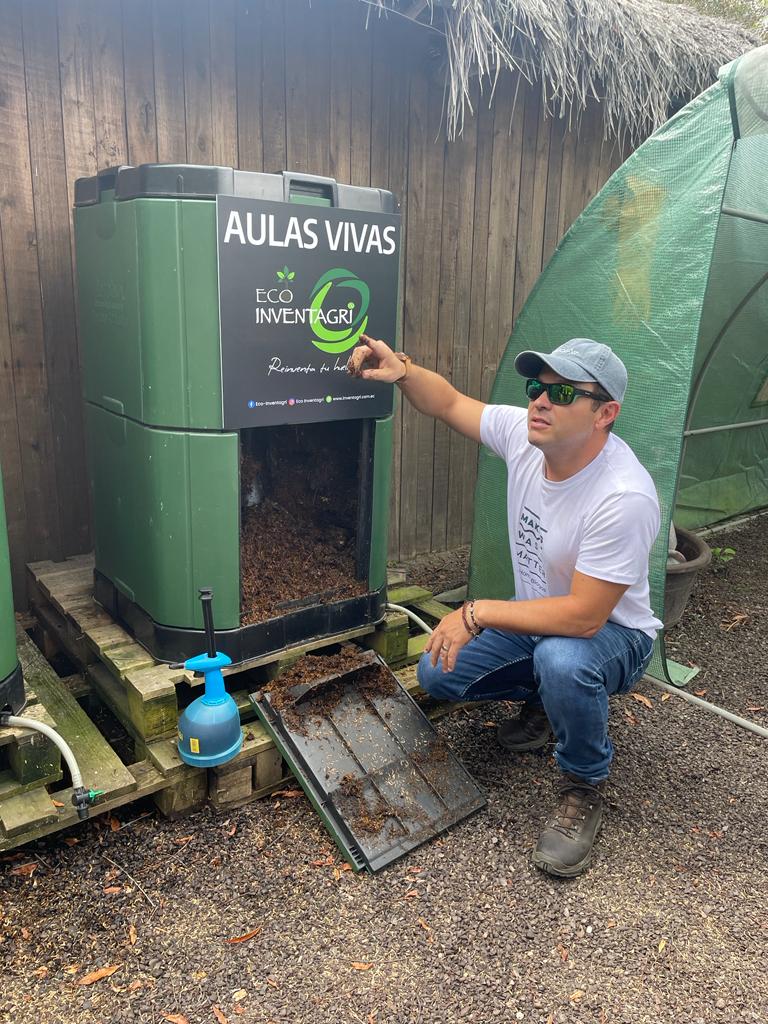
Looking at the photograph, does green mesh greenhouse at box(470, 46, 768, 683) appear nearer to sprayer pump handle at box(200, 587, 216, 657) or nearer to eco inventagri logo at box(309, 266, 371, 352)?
eco inventagri logo at box(309, 266, 371, 352)

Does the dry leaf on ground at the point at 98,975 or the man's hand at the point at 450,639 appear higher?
→ the man's hand at the point at 450,639

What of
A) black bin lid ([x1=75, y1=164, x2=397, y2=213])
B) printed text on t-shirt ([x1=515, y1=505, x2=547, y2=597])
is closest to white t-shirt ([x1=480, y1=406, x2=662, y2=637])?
printed text on t-shirt ([x1=515, y1=505, x2=547, y2=597])

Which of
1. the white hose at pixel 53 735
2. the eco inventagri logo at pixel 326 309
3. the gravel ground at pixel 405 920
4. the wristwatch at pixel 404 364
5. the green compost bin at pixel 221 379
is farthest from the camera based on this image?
the wristwatch at pixel 404 364

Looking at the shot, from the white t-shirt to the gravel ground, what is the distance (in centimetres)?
70

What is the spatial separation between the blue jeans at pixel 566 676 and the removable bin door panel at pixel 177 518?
0.75 meters

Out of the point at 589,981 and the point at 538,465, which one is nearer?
the point at 589,981

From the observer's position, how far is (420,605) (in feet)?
11.4

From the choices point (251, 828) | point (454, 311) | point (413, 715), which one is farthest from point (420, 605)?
point (454, 311)

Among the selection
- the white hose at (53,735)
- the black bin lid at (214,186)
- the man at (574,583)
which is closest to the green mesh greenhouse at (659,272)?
the man at (574,583)

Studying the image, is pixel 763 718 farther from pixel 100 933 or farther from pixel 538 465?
pixel 100 933

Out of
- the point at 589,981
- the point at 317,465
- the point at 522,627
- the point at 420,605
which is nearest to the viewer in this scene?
the point at 589,981

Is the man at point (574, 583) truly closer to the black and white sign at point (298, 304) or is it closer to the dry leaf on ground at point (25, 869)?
the black and white sign at point (298, 304)

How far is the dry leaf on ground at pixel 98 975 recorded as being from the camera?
71.9 inches

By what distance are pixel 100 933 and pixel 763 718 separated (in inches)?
102
